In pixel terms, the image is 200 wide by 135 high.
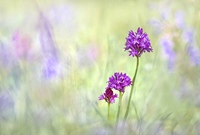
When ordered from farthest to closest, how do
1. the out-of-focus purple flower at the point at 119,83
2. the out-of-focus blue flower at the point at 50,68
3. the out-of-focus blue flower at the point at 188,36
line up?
the out-of-focus blue flower at the point at 188,36
the out-of-focus blue flower at the point at 50,68
the out-of-focus purple flower at the point at 119,83

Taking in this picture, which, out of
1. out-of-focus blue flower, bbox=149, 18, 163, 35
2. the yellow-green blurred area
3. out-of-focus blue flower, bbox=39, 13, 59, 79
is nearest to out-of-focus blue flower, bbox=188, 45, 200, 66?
the yellow-green blurred area

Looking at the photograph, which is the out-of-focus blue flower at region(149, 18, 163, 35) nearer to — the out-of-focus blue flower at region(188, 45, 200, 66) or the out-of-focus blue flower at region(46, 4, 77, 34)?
the out-of-focus blue flower at region(188, 45, 200, 66)

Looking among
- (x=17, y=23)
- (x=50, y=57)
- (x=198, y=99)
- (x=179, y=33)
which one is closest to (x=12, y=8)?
(x=17, y=23)

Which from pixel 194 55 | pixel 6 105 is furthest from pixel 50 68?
pixel 194 55

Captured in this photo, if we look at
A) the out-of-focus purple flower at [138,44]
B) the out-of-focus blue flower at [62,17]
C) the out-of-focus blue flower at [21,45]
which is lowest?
the out-of-focus purple flower at [138,44]

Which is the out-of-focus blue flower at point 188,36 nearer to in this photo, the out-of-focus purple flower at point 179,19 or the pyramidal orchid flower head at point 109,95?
the out-of-focus purple flower at point 179,19

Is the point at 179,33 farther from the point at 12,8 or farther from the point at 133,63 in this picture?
the point at 12,8

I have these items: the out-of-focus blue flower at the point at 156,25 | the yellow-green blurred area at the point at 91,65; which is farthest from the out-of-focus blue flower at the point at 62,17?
the out-of-focus blue flower at the point at 156,25

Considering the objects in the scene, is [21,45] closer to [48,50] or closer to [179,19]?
[48,50]
